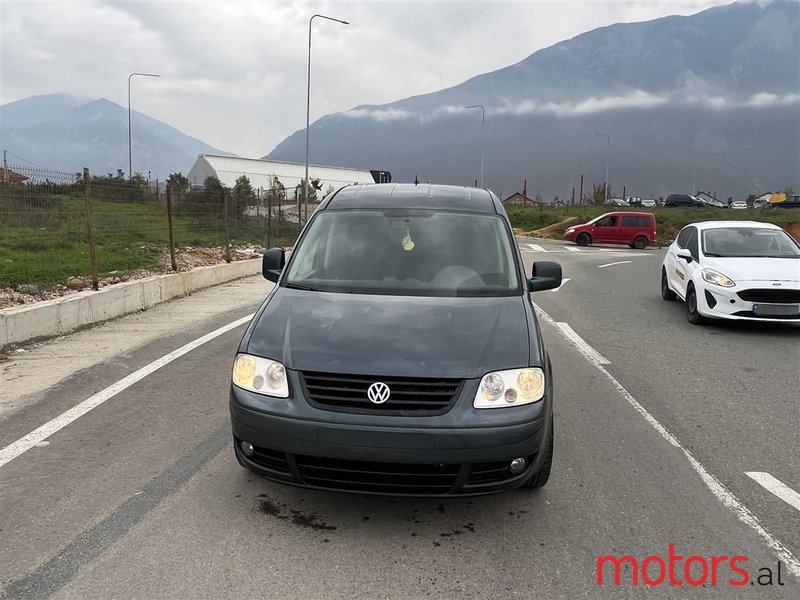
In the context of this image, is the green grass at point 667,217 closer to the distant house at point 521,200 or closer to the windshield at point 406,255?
the distant house at point 521,200

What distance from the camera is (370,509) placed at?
11.5 feet

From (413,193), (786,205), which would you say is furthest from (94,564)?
(786,205)

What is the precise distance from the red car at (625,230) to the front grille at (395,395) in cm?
3270

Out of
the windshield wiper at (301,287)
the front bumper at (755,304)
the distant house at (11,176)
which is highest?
the distant house at (11,176)

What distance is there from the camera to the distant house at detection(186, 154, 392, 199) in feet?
308

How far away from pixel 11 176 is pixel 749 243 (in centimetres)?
1061

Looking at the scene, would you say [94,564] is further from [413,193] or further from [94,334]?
[94,334]

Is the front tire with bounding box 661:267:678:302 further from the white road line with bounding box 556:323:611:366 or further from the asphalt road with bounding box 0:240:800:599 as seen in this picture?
the asphalt road with bounding box 0:240:800:599

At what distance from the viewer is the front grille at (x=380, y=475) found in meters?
3.05

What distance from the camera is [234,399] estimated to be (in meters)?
3.32

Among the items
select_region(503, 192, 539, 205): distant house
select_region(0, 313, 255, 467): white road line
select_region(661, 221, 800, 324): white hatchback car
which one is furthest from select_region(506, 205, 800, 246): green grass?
select_region(0, 313, 255, 467): white road line

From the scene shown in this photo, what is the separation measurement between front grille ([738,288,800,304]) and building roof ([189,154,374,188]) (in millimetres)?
86810

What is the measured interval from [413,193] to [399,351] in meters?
2.16

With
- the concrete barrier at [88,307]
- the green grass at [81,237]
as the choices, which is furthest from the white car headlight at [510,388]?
the green grass at [81,237]
